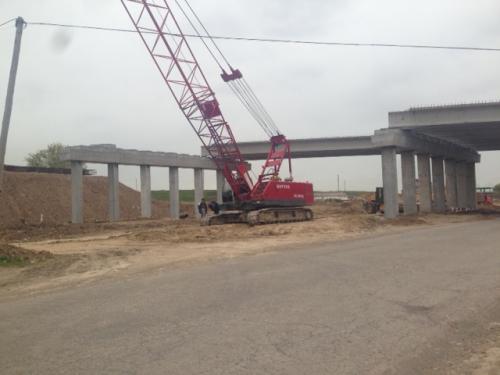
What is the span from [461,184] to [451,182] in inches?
106

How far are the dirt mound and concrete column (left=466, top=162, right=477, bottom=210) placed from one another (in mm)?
31037

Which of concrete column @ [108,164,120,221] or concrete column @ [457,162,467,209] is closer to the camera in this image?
concrete column @ [108,164,120,221]

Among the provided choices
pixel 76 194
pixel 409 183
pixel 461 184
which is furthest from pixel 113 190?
pixel 461 184

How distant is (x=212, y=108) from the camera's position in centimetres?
2980

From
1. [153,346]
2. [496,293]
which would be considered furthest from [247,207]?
[153,346]

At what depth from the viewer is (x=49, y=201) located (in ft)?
162

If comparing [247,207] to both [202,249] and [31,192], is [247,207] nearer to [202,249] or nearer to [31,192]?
[202,249]

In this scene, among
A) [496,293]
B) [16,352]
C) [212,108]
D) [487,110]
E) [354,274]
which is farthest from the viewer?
[487,110]

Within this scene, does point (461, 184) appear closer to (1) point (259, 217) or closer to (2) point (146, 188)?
(2) point (146, 188)

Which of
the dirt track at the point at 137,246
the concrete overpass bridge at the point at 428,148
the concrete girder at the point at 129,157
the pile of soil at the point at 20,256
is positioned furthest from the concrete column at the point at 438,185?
the pile of soil at the point at 20,256

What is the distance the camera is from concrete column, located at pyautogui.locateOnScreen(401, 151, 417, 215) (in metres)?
37.8

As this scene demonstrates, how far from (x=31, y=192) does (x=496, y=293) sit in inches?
1900

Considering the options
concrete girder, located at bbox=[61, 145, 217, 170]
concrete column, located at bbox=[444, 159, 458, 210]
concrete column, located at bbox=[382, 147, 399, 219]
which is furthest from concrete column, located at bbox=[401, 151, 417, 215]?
concrete girder, located at bbox=[61, 145, 217, 170]

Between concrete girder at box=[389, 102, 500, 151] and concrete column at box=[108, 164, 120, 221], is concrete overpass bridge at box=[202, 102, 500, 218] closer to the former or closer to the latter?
concrete girder at box=[389, 102, 500, 151]
